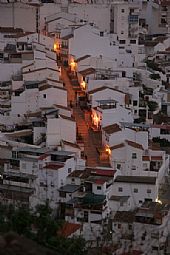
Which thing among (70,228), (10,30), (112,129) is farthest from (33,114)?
(10,30)

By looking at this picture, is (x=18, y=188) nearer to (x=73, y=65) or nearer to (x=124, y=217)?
(x=124, y=217)

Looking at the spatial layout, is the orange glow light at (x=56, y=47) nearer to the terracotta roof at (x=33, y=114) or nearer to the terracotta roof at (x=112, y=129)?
the terracotta roof at (x=33, y=114)

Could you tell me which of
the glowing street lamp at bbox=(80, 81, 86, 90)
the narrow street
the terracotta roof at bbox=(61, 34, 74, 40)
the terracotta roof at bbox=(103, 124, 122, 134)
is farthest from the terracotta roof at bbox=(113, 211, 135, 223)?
the terracotta roof at bbox=(61, 34, 74, 40)

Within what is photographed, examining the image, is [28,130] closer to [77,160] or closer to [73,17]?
[77,160]

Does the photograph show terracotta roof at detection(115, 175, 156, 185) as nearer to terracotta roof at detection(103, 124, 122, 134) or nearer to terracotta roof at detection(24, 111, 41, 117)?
terracotta roof at detection(103, 124, 122, 134)

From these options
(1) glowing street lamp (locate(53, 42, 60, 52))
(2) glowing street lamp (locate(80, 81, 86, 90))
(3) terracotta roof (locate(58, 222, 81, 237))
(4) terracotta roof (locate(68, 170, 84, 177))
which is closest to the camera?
(3) terracotta roof (locate(58, 222, 81, 237))

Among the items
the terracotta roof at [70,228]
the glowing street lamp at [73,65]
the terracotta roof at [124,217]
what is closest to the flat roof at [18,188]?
the terracotta roof at [70,228]
